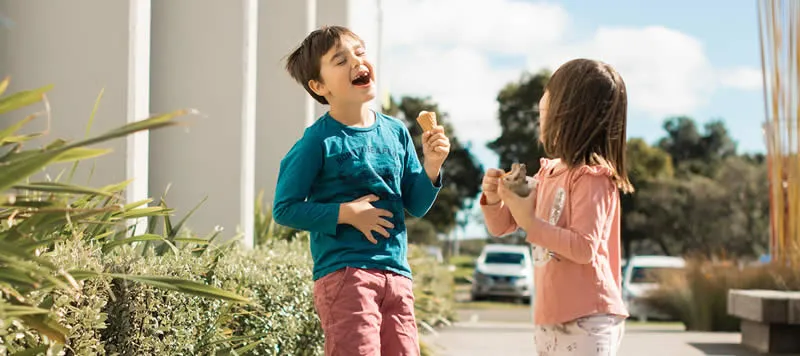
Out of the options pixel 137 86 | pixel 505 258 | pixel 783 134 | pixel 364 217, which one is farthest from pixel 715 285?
pixel 505 258

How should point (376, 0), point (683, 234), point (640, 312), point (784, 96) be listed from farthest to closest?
point (683, 234) → point (640, 312) → point (376, 0) → point (784, 96)

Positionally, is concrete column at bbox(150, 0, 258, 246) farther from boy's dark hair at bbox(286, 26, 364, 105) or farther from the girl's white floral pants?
the girl's white floral pants

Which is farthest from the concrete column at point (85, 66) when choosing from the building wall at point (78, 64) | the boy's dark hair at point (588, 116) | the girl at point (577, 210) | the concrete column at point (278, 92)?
the concrete column at point (278, 92)

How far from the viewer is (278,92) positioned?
9688 mm

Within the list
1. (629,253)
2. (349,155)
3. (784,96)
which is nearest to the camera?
(349,155)

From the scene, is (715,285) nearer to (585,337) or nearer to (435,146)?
(435,146)

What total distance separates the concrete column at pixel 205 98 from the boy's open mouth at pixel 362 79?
11.9ft

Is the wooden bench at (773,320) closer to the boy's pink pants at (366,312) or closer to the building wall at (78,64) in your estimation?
the building wall at (78,64)

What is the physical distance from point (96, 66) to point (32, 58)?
0.95 feet

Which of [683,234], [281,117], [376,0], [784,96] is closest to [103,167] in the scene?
[281,117]

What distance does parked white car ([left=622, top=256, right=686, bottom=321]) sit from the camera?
1775cm

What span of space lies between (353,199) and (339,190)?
5cm

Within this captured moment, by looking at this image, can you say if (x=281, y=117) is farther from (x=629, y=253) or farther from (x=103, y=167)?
(x=629, y=253)

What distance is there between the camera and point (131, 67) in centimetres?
539
